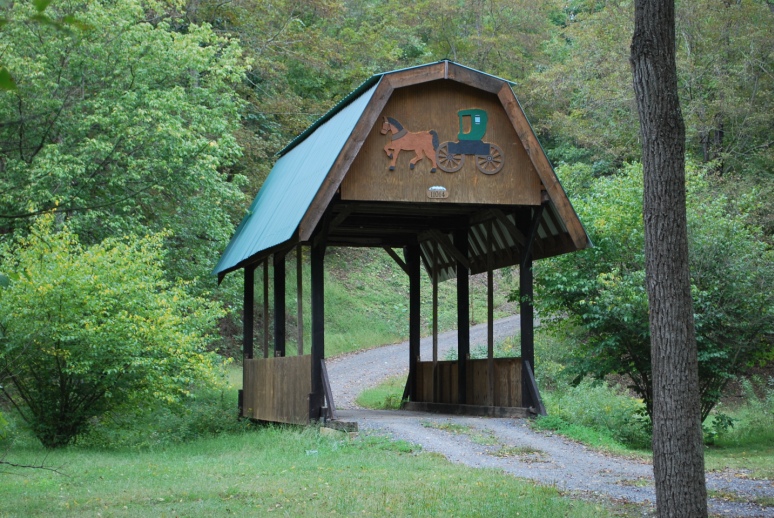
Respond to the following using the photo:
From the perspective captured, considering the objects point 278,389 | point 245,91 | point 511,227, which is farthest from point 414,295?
point 245,91

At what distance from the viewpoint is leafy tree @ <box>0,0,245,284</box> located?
18.2 meters

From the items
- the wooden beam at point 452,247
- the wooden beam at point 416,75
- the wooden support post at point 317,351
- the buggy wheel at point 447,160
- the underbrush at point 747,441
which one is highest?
the wooden beam at point 416,75

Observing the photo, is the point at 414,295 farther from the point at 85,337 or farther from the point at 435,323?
the point at 85,337

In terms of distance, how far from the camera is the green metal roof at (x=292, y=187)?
13.6m

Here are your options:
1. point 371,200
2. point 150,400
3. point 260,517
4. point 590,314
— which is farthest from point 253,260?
point 260,517

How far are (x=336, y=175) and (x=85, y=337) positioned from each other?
5226 millimetres

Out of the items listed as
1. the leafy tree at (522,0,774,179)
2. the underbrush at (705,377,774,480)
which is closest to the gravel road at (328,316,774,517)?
the underbrush at (705,377,774,480)

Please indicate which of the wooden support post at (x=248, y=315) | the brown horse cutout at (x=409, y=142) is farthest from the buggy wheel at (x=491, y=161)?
the wooden support post at (x=248, y=315)

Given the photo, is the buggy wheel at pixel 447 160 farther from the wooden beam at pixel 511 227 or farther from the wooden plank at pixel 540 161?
the wooden beam at pixel 511 227

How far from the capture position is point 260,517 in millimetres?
8023

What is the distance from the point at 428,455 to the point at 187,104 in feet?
37.9

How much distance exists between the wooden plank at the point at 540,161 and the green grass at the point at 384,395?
8829 millimetres

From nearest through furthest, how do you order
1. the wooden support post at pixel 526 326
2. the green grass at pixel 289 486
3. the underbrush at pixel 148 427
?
the green grass at pixel 289 486 < the wooden support post at pixel 526 326 < the underbrush at pixel 148 427

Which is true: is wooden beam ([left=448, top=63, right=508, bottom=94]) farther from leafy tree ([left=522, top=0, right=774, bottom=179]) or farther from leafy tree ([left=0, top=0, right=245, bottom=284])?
leafy tree ([left=522, top=0, right=774, bottom=179])
